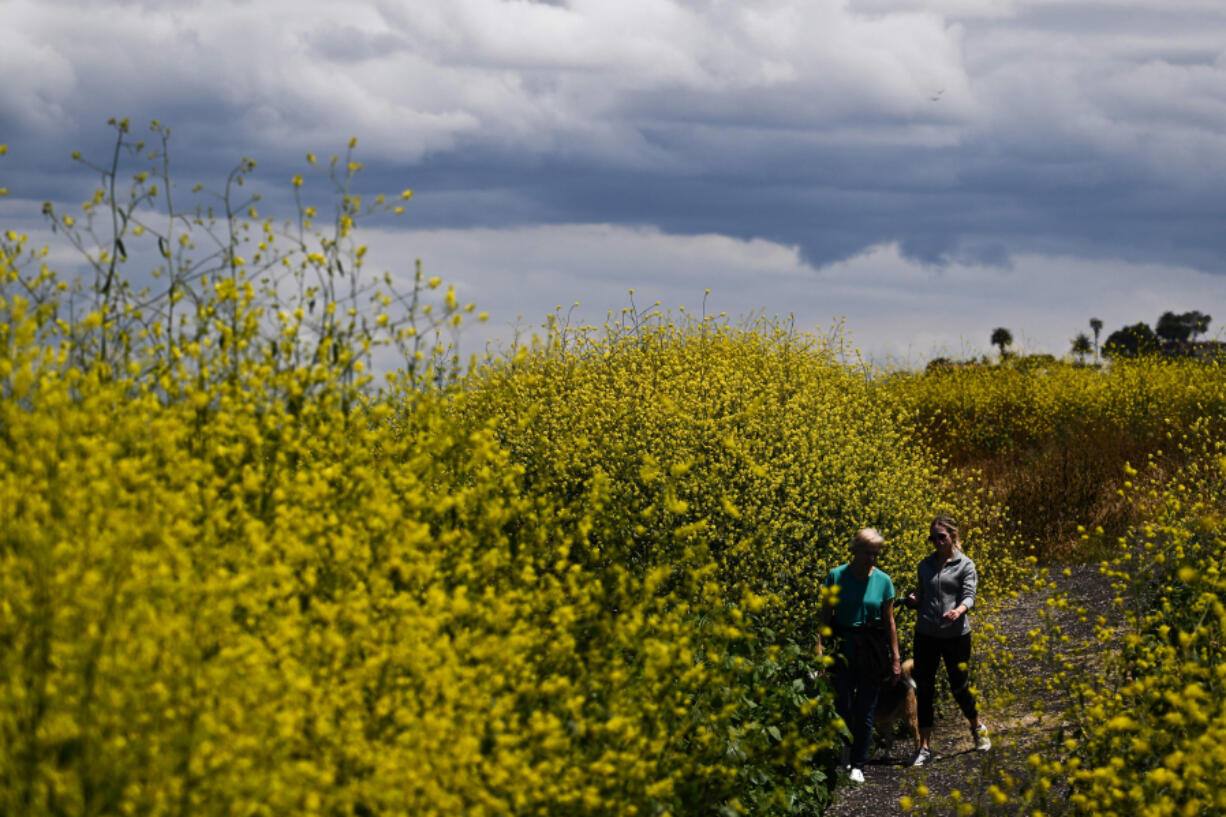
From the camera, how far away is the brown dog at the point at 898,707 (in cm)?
805

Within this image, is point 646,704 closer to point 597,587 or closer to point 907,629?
point 597,587

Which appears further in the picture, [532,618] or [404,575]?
[532,618]

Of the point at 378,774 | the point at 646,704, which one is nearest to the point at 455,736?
the point at 378,774

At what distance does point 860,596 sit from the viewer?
7.31m

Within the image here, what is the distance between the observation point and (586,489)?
9.26 metres

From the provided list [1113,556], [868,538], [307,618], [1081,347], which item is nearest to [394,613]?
[307,618]

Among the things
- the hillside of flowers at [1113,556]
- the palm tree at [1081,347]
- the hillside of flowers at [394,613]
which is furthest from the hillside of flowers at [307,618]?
the palm tree at [1081,347]

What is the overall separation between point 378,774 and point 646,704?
1.41m

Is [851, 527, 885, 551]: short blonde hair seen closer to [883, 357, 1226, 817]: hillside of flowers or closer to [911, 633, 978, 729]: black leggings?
[883, 357, 1226, 817]: hillside of flowers

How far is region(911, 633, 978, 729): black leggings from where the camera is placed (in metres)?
7.85

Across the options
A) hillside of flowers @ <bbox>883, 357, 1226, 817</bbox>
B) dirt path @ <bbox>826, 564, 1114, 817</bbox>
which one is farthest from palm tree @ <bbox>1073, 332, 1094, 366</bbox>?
dirt path @ <bbox>826, 564, 1114, 817</bbox>

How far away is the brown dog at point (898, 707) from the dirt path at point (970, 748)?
0.18 m

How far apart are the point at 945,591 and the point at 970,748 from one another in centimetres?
144

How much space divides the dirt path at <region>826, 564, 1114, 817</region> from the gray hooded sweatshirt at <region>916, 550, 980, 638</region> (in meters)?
0.41
